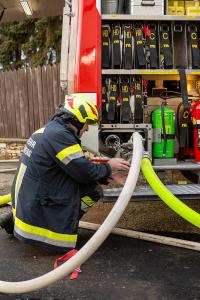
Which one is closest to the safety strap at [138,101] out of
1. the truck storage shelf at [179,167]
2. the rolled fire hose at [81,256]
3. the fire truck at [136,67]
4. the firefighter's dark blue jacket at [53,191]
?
the fire truck at [136,67]

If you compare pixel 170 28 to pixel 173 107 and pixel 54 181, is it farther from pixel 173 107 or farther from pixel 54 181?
pixel 54 181

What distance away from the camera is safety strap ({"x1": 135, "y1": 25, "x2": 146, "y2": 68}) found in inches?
166

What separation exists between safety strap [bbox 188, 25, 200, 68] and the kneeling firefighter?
1224 mm

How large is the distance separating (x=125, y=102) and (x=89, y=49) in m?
0.61

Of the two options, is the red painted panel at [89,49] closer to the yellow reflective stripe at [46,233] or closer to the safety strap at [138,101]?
the safety strap at [138,101]

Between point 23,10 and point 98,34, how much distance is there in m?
4.46

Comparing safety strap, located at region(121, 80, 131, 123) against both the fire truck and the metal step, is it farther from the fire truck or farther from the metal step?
the metal step

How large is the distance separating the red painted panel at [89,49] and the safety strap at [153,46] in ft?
1.70

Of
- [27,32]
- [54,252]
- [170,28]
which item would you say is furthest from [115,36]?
[27,32]

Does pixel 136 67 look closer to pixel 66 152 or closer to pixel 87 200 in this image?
pixel 66 152

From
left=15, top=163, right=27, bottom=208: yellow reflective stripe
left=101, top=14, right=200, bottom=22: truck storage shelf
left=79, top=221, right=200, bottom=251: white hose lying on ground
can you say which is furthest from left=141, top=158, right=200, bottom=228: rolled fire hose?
left=101, top=14, right=200, bottom=22: truck storage shelf

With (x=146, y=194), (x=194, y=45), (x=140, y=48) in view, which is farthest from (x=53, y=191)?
(x=194, y=45)

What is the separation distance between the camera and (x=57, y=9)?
321 inches

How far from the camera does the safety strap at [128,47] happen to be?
13.9 feet
